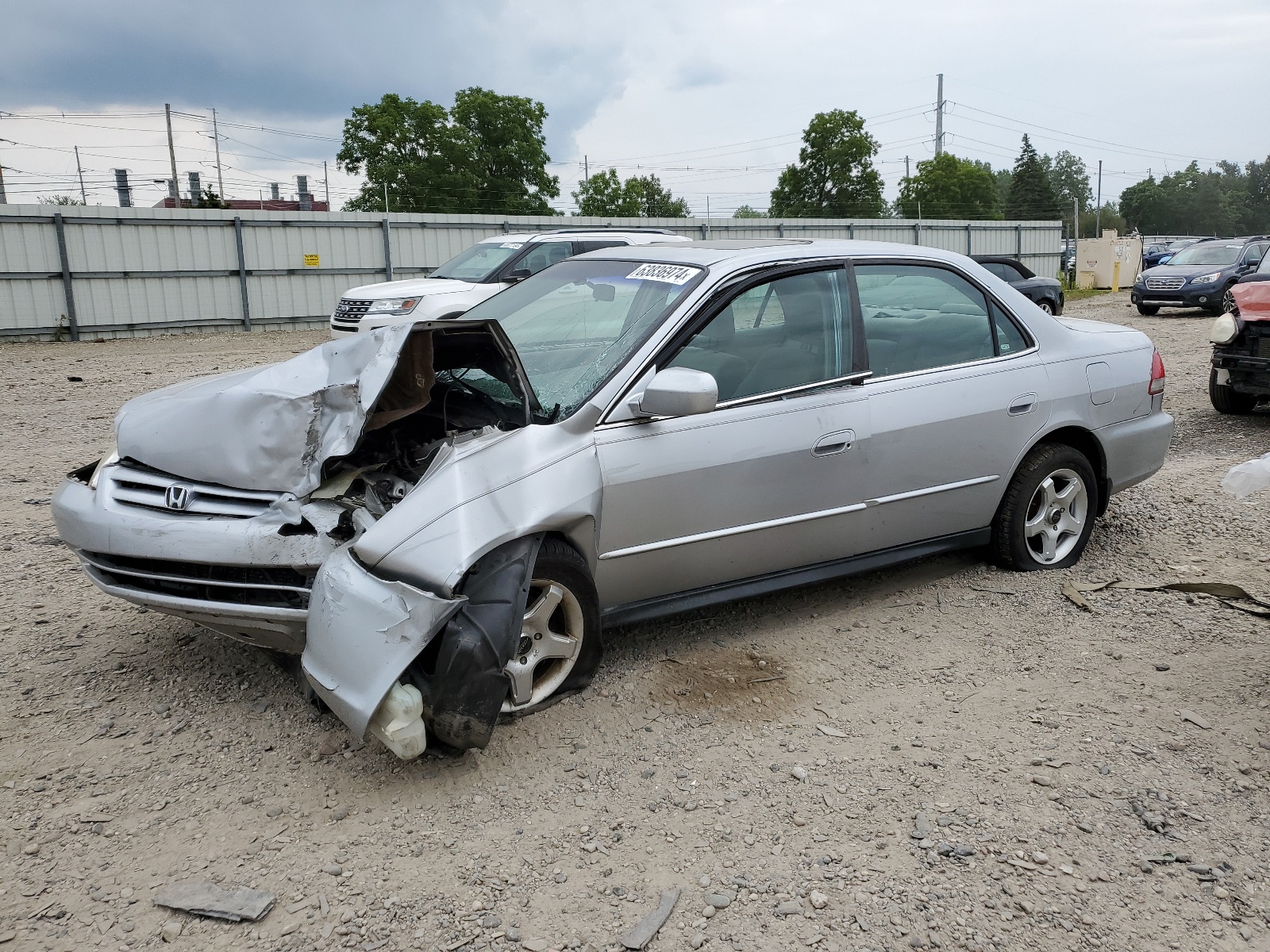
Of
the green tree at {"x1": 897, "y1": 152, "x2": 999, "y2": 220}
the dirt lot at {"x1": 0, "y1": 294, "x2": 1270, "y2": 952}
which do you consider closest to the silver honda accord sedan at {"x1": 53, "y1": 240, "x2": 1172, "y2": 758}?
the dirt lot at {"x1": 0, "y1": 294, "x2": 1270, "y2": 952}

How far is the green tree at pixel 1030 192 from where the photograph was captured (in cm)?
8594

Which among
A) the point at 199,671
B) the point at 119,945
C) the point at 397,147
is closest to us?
the point at 119,945

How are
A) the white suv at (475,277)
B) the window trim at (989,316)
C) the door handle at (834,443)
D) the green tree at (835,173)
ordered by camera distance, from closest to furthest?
Answer: the door handle at (834,443) → the window trim at (989,316) → the white suv at (475,277) → the green tree at (835,173)

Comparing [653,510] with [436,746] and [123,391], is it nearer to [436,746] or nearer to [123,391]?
[436,746]

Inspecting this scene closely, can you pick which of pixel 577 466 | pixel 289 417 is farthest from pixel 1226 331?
pixel 289 417

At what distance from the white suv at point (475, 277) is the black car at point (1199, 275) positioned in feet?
42.5

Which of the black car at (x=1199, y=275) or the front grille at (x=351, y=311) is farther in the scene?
the black car at (x=1199, y=275)

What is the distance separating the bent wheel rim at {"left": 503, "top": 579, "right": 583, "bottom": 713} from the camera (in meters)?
3.35

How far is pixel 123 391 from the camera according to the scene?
11.7 meters

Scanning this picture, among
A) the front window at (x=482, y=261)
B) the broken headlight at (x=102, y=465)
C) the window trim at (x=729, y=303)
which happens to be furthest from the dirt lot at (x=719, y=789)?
the front window at (x=482, y=261)

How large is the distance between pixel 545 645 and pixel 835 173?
62775mm

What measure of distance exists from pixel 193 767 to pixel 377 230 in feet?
66.7

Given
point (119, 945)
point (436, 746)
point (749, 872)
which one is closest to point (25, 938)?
point (119, 945)

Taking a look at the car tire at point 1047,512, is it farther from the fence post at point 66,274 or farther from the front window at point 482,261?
the fence post at point 66,274
